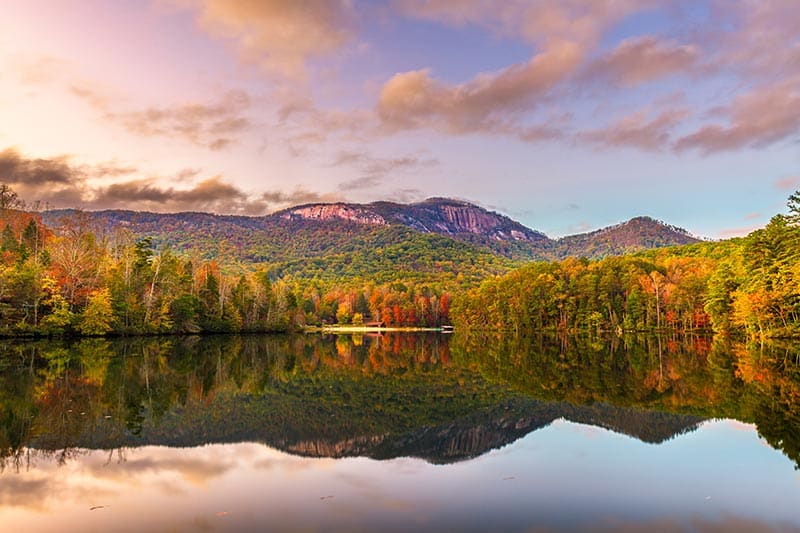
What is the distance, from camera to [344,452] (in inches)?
489

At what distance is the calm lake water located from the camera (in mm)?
8250

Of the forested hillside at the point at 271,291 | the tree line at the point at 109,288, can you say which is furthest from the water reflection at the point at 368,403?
the forested hillside at the point at 271,291

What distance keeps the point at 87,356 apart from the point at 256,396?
1970 cm

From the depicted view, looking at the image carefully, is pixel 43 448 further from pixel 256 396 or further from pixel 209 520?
pixel 256 396

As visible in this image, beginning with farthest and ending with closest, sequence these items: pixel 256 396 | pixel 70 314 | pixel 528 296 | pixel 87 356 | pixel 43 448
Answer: pixel 528 296 < pixel 70 314 < pixel 87 356 < pixel 256 396 < pixel 43 448

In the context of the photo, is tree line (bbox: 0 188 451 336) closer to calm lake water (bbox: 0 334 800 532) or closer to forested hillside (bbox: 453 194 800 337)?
calm lake water (bbox: 0 334 800 532)

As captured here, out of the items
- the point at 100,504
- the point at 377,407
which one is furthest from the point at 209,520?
the point at 377,407

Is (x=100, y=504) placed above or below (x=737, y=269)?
below

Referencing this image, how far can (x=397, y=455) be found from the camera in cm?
1214

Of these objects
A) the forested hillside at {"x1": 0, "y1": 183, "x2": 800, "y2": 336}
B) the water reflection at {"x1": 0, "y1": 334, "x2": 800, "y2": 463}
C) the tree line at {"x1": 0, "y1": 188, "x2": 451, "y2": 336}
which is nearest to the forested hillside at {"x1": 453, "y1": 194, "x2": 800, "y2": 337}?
the forested hillside at {"x1": 0, "y1": 183, "x2": 800, "y2": 336}

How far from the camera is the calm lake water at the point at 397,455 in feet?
27.1

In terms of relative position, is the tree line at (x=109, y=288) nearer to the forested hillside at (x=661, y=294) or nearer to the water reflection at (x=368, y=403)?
the water reflection at (x=368, y=403)

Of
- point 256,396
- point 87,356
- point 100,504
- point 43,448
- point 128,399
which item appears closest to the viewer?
point 100,504

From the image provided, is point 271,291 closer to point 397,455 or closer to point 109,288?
point 109,288
